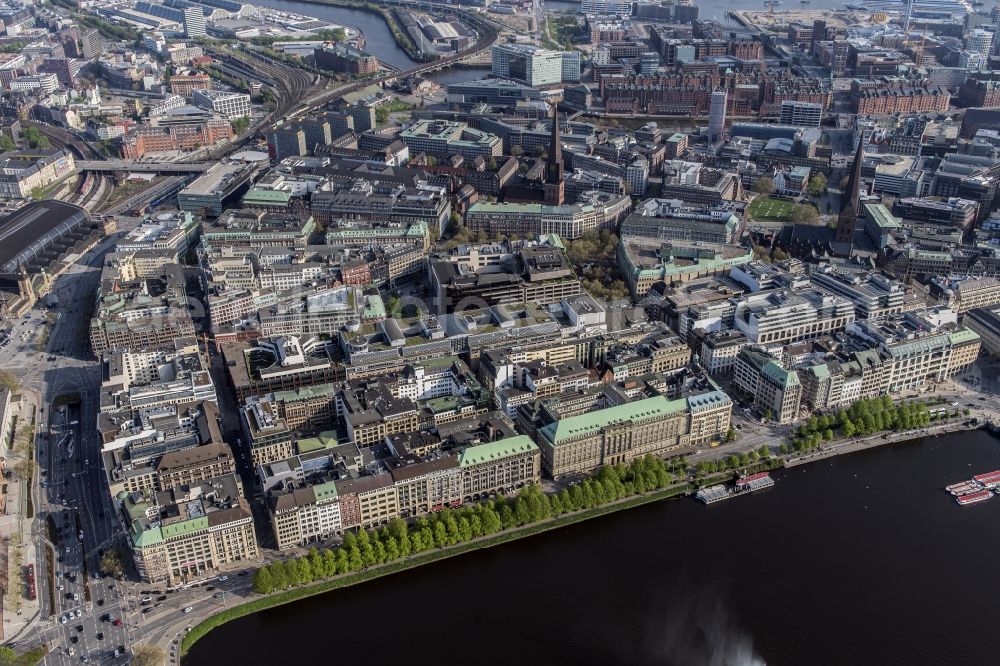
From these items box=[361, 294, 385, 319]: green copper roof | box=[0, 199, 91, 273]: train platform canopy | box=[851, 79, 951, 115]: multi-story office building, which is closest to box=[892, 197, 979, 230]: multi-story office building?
box=[851, 79, 951, 115]: multi-story office building

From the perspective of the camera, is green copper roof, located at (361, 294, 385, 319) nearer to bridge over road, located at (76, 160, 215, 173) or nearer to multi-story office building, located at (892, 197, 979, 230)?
bridge over road, located at (76, 160, 215, 173)

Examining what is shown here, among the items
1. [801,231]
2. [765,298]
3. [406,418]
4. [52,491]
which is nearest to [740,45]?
[801,231]

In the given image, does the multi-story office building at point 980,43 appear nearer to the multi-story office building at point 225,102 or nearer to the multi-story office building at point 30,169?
the multi-story office building at point 225,102

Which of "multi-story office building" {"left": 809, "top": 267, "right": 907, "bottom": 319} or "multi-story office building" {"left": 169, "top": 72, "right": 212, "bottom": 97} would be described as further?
"multi-story office building" {"left": 169, "top": 72, "right": 212, "bottom": 97}

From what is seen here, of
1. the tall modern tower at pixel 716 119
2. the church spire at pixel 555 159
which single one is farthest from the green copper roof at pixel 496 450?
the tall modern tower at pixel 716 119

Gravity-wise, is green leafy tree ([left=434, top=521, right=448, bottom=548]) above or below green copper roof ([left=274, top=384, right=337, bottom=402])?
below

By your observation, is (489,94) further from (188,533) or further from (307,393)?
(188,533)

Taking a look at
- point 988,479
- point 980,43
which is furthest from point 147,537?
point 980,43
